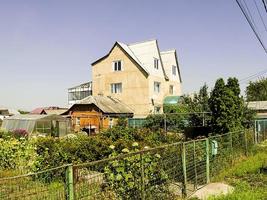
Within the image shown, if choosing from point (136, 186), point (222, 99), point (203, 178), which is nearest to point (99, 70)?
point (222, 99)

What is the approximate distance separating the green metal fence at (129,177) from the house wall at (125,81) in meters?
30.2

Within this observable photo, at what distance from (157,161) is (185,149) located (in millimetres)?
1719

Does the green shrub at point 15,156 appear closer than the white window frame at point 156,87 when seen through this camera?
Yes

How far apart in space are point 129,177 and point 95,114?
31.2 m

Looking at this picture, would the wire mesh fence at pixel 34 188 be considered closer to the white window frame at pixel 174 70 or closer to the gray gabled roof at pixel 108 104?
the gray gabled roof at pixel 108 104

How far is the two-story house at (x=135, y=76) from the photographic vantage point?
41.8 meters

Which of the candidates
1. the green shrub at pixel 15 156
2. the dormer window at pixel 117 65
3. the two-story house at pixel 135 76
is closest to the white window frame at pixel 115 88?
the two-story house at pixel 135 76

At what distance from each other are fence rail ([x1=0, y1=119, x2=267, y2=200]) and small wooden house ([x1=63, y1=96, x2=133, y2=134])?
85.6 feet

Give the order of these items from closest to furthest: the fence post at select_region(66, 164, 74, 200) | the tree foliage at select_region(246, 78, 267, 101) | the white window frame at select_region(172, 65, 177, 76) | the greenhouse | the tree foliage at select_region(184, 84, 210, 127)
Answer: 1. the fence post at select_region(66, 164, 74, 200)
2. the tree foliage at select_region(184, 84, 210, 127)
3. the greenhouse
4. the white window frame at select_region(172, 65, 177, 76)
5. the tree foliage at select_region(246, 78, 267, 101)

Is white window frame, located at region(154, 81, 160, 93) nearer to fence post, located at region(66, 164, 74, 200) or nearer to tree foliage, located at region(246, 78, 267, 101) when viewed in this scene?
tree foliage, located at region(246, 78, 267, 101)

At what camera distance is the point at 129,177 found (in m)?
7.01

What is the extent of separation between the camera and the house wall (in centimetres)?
4175

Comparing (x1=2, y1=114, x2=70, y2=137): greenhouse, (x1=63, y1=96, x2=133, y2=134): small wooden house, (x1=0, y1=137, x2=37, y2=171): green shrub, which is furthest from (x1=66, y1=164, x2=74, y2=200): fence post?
(x1=63, y1=96, x2=133, y2=134): small wooden house

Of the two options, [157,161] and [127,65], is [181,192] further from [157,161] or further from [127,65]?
[127,65]
